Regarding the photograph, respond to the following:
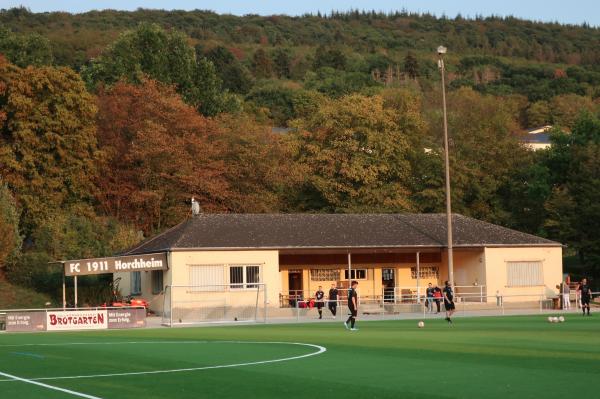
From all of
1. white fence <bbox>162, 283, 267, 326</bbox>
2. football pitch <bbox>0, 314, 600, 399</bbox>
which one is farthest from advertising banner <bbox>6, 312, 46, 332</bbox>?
white fence <bbox>162, 283, 267, 326</bbox>

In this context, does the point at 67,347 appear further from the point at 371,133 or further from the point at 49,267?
the point at 371,133

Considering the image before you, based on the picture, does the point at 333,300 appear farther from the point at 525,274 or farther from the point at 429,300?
the point at 525,274

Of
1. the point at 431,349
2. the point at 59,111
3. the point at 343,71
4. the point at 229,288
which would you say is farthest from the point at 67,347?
the point at 343,71

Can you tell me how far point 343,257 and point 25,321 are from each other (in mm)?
23140

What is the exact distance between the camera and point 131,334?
3681 cm

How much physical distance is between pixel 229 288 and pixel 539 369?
36.1 metres

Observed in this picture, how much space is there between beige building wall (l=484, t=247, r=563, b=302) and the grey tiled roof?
534mm

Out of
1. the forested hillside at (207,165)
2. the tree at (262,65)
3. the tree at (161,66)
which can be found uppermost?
the tree at (262,65)

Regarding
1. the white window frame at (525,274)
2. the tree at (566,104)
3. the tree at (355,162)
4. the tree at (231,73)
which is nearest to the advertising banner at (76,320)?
the white window frame at (525,274)

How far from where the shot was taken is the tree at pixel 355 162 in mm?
74375

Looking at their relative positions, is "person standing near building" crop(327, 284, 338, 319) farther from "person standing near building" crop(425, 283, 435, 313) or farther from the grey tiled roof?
the grey tiled roof

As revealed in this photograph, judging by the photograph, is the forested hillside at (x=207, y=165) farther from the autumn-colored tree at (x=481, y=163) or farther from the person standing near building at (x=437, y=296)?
the person standing near building at (x=437, y=296)

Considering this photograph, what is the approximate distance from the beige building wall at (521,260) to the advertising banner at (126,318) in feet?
73.0

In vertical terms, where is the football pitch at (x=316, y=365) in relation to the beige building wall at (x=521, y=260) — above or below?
below
